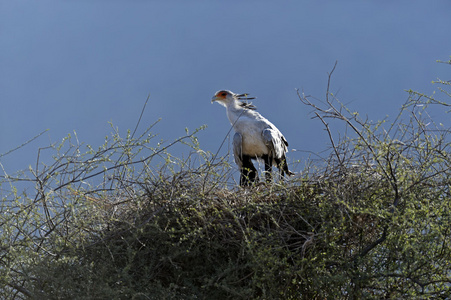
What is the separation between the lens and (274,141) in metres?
5.33

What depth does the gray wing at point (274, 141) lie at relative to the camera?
5305 mm

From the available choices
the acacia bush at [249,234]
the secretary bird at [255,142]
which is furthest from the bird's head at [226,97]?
the acacia bush at [249,234]

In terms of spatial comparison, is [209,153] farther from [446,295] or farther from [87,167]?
[446,295]

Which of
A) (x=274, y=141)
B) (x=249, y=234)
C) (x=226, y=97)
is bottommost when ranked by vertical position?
(x=249, y=234)

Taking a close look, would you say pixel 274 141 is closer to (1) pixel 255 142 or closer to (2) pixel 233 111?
(1) pixel 255 142

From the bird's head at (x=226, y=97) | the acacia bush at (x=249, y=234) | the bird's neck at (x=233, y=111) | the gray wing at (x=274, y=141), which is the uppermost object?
the bird's head at (x=226, y=97)

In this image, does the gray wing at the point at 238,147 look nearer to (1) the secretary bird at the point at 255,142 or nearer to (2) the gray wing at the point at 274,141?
(1) the secretary bird at the point at 255,142

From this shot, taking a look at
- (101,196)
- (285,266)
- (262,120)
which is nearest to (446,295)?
(285,266)

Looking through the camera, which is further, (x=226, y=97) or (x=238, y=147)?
(x=226, y=97)

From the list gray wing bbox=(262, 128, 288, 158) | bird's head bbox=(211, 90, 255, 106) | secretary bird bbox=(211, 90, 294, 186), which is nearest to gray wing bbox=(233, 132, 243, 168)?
secretary bird bbox=(211, 90, 294, 186)

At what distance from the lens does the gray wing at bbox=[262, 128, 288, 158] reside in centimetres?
530

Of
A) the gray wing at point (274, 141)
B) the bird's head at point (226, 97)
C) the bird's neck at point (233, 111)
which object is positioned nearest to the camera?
the gray wing at point (274, 141)

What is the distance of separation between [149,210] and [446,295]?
1.69 metres

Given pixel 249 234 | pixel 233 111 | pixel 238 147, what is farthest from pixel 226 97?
pixel 249 234
